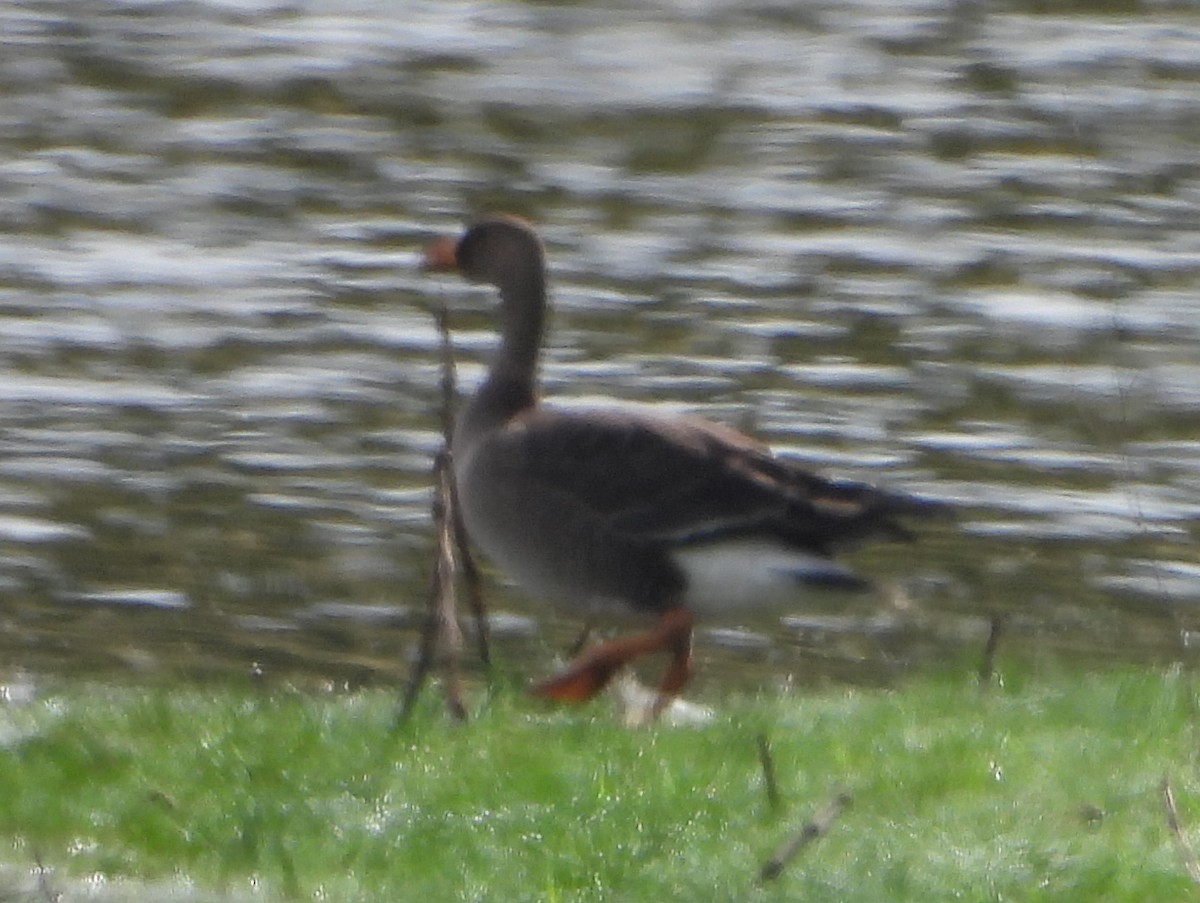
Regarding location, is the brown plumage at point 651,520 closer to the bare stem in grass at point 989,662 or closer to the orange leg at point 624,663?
the orange leg at point 624,663

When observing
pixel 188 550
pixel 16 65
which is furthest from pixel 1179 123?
pixel 188 550

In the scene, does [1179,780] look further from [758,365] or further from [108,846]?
[758,365]

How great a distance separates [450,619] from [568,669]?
1.33m

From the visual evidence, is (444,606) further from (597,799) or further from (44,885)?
(44,885)

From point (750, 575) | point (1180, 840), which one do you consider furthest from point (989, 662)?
point (1180, 840)

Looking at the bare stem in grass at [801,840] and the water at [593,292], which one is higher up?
the bare stem in grass at [801,840]

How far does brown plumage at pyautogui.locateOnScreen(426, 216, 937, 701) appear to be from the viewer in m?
8.91

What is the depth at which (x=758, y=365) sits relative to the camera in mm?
13875

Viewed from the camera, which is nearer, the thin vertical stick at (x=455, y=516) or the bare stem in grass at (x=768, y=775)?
the bare stem in grass at (x=768, y=775)

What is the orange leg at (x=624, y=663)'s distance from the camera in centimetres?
873

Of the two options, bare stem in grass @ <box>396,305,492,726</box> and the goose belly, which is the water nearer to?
the goose belly

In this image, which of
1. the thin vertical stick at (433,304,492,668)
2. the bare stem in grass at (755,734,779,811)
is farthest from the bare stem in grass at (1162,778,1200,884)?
the thin vertical stick at (433,304,492,668)

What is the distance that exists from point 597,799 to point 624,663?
191cm

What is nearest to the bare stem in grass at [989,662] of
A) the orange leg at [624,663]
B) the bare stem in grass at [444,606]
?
the orange leg at [624,663]
